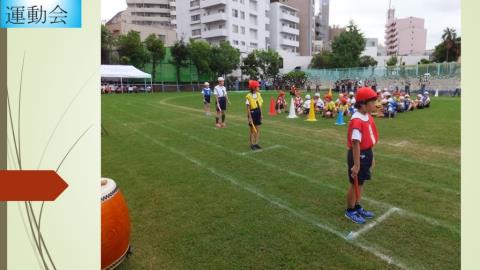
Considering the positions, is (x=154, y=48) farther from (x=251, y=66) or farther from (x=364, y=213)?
(x=364, y=213)

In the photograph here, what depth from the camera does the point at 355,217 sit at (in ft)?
15.2

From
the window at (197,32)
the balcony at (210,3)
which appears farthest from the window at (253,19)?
the window at (197,32)

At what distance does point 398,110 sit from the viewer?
17.3 metres

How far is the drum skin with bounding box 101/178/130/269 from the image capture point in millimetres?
3266

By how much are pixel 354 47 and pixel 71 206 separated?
59185 mm

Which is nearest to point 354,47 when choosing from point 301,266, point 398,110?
point 398,110

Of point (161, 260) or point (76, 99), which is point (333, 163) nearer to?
point (161, 260)

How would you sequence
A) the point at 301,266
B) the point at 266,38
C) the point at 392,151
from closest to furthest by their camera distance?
the point at 301,266, the point at 392,151, the point at 266,38

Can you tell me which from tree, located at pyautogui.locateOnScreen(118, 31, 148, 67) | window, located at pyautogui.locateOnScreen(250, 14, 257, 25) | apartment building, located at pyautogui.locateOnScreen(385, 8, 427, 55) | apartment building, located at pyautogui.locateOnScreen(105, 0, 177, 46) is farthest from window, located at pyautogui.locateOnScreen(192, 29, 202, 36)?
apartment building, located at pyautogui.locateOnScreen(385, 8, 427, 55)

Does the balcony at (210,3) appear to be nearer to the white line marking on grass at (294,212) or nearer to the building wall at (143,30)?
the building wall at (143,30)

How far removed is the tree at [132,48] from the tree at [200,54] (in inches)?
298

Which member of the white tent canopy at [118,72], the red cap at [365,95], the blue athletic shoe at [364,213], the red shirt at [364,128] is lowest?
the blue athletic shoe at [364,213]

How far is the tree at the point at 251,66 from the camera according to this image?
58.1 m

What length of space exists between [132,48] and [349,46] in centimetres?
3504
